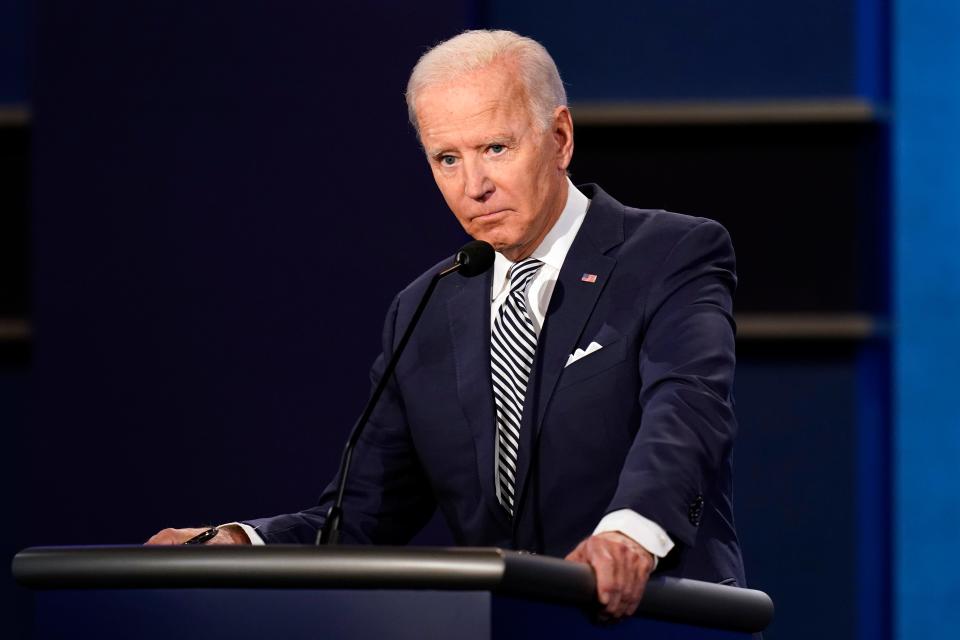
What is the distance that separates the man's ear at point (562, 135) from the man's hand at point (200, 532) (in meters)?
0.72

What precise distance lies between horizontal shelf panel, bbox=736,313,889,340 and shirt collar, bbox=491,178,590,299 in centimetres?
186

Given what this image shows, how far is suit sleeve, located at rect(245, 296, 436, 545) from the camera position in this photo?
6.80ft

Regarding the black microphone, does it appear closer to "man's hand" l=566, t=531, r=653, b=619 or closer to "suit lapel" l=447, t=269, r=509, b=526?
"suit lapel" l=447, t=269, r=509, b=526

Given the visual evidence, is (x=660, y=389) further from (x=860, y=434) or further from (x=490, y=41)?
(x=860, y=434)

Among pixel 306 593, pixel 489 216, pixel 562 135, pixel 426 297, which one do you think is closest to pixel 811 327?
pixel 562 135

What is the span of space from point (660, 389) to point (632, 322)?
0.62 ft

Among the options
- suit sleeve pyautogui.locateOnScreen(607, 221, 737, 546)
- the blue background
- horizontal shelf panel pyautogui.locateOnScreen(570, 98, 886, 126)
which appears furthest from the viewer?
horizontal shelf panel pyautogui.locateOnScreen(570, 98, 886, 126)

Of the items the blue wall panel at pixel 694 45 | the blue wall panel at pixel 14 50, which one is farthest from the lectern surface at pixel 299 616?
the blue wall panel at pixel 14 50

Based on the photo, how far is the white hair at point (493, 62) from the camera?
198 centimetres

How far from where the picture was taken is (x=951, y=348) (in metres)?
3.86

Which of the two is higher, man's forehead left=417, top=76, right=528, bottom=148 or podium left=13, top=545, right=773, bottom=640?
man's forehead left=417, top=76, right=528, bottom=148

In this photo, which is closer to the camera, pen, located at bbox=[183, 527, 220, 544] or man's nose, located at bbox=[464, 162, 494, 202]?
Answer: pen, located at bbox=[183, 527, 220, 544]

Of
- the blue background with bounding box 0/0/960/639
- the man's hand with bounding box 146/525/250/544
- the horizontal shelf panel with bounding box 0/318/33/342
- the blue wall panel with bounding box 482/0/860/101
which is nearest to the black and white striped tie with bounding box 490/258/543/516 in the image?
the man's hand with bounding box 146/525/250/544

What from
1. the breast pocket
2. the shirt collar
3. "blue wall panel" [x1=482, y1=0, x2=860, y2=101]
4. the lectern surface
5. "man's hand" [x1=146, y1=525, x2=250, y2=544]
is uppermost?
"blue wall panel" [x1=482, y1=0, x2=860, y2=101]
